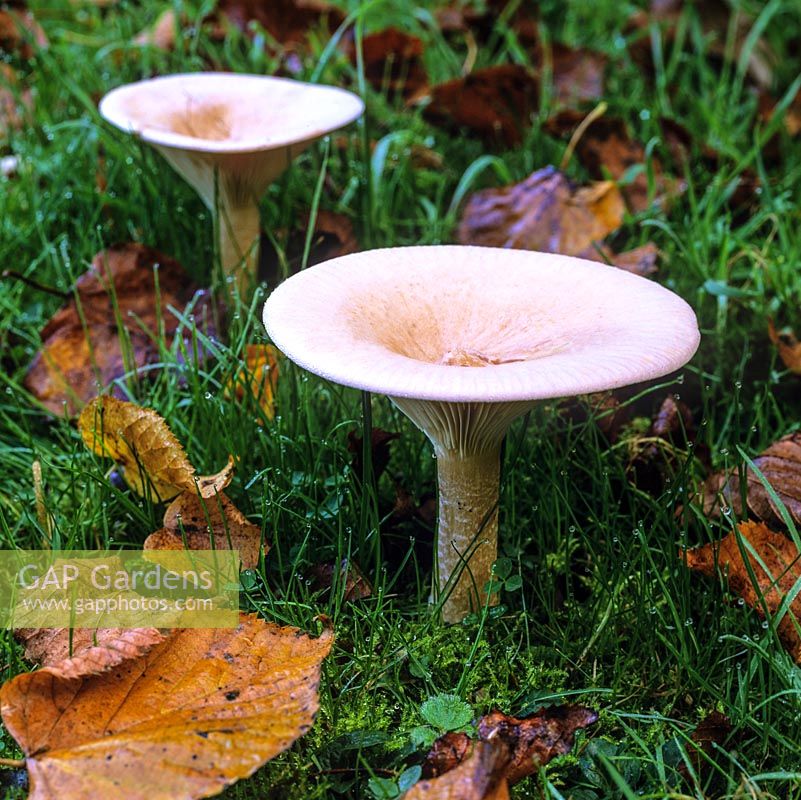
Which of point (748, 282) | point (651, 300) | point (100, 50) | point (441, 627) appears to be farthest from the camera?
point (100, 50)

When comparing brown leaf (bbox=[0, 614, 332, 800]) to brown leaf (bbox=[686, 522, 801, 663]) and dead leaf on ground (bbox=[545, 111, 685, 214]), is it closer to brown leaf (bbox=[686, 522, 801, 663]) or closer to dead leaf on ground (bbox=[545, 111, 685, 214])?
brown leaf (bbox=[686, 522, 801, 663])

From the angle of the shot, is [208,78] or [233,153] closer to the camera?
[233,153]

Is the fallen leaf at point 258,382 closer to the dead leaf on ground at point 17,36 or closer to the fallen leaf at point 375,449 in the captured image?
the fallen leaf at point 375,449

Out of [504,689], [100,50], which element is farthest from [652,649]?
[100,50]

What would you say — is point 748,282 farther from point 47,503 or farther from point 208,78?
point 47,503

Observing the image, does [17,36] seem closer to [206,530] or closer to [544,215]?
[544,215]
